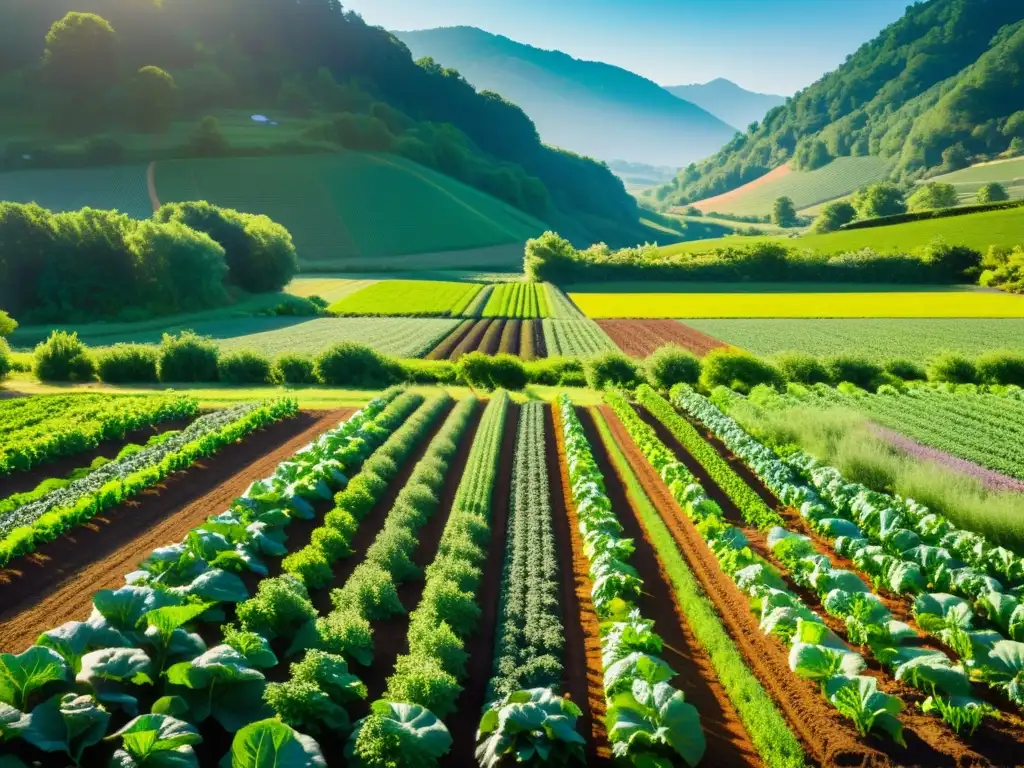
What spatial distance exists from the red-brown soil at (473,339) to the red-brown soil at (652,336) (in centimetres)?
840

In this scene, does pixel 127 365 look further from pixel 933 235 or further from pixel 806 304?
pixel 933 235

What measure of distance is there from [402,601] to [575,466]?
6785 millimetres

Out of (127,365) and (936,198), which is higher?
(936,198)

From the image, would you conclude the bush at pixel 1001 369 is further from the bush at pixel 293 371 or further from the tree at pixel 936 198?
the tree at pixel 936 198

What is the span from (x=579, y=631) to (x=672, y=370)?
20292mm

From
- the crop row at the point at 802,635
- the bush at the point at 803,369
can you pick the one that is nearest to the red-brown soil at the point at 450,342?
the bush at the point at 803,369

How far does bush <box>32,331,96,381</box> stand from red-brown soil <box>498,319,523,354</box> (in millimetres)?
20627

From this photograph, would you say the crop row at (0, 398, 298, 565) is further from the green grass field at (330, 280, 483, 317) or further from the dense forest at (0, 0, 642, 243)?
the dense forest at (0, 0, 642, 243)

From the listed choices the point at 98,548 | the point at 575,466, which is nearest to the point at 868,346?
the point at 575,466

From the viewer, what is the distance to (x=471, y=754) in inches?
288

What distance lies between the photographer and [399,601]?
10094mm

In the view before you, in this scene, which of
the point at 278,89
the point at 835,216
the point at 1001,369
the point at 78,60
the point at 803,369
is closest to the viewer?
the point at 1001,369

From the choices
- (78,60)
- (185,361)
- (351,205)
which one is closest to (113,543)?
(185,361)

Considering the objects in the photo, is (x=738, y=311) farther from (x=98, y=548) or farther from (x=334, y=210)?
(x=334, y=210)
